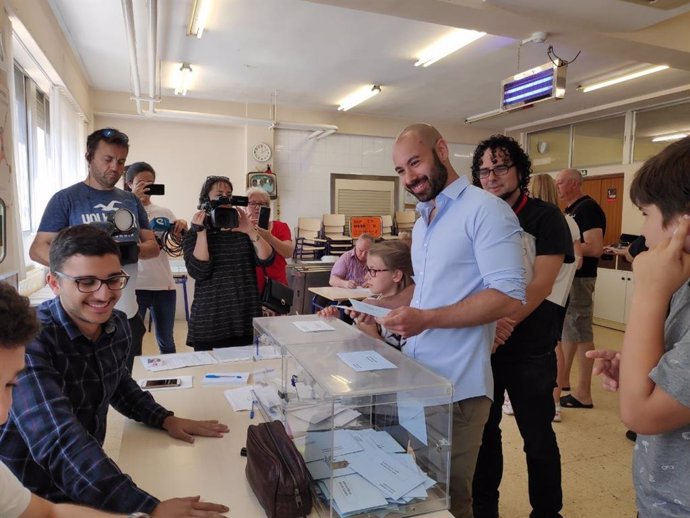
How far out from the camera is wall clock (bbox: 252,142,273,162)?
7.36m

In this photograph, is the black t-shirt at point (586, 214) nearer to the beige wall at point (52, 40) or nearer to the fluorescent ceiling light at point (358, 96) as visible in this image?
the fluorescent ceiling light at point (358, 96)

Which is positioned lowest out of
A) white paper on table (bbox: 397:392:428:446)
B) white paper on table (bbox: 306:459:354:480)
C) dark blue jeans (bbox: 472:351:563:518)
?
dark blue jeans (bbox: 472:351:563:518)

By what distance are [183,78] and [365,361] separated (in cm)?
567

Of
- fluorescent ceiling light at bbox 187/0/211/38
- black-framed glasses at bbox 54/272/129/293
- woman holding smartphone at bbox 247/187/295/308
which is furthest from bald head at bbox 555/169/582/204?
black-framed glasses at bbox 54/272/129/293

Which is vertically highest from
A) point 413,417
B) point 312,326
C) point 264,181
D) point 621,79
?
point 621,79

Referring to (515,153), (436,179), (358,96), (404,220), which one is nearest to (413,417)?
(436,179)

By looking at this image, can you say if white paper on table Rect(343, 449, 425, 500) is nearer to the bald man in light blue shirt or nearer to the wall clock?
the bald man in light blue shirt

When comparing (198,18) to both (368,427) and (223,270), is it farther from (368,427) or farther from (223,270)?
(368,427)

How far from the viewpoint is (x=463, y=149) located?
8.78 m

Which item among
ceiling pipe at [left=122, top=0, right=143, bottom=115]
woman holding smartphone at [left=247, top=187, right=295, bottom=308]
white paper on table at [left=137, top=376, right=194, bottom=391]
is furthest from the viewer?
ceiling pipe at [left=122, top=0, right=143, bottom=115]

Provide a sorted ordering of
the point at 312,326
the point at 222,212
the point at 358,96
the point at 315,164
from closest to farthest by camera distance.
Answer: the point at 312,326, the point at 222,212, the point at 358,96, the point at 315,164

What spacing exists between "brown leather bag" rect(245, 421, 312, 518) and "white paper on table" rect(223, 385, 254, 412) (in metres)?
0.45

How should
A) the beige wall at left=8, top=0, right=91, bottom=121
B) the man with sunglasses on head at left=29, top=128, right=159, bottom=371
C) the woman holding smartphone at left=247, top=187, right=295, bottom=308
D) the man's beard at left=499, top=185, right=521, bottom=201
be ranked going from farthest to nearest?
the beige wall at left=8, top=0, right=91, bottom=121 < the woman holding smartphone at left=247, top=187, right=295, bottom=308 < the man with sunglasses on head at left=29, top=128, right=159, bottom=371 < the man's beard at left=499, top=185, right=521, bottom=201

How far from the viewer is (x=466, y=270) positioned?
56.3 inches
